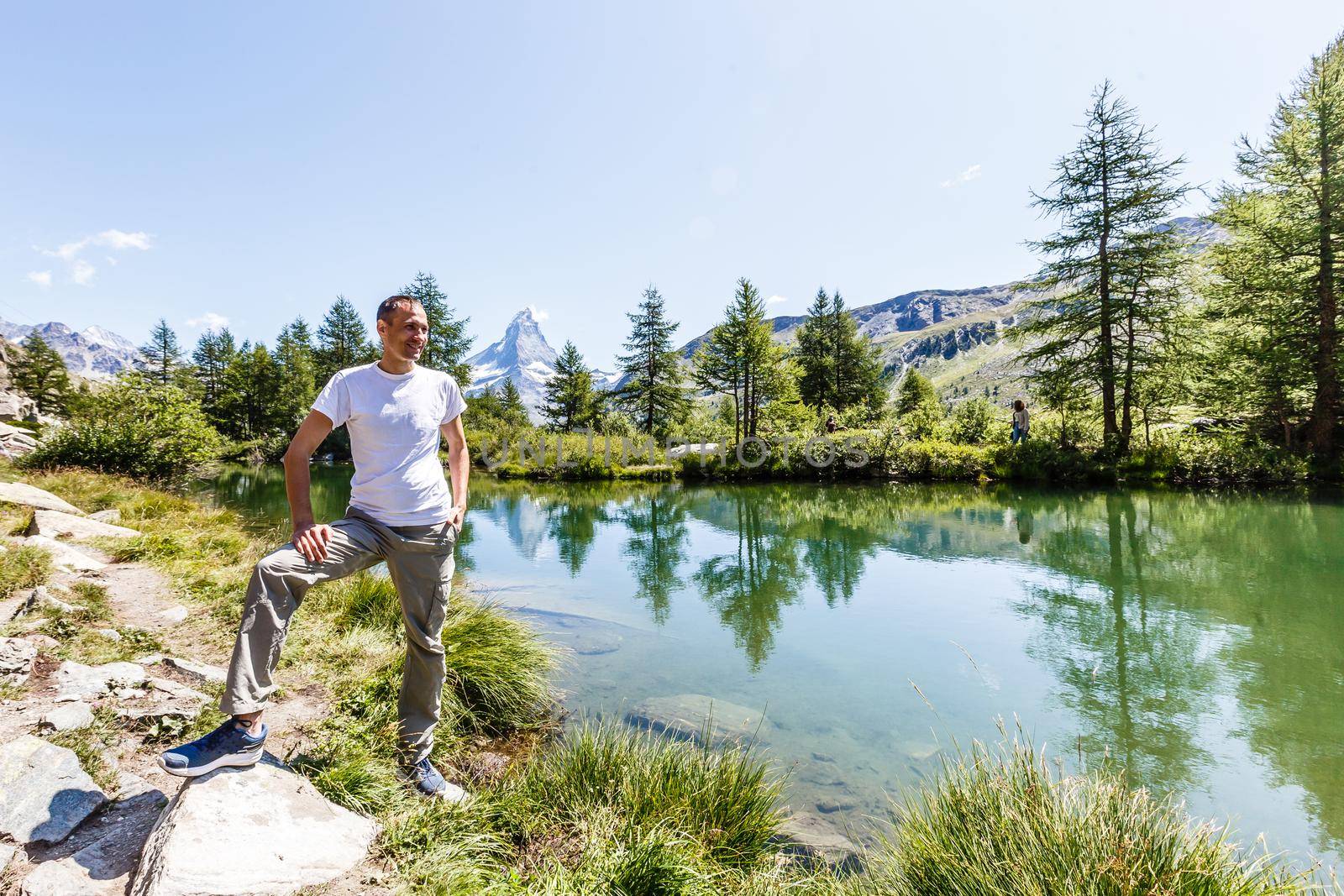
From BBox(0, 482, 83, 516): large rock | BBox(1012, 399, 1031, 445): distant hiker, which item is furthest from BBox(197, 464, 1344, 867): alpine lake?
BBox(1012, 399, 1031, 445): distant hiker

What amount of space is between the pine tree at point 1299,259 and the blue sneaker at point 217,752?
2578 centimetres

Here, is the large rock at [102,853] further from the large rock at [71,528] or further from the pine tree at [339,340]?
the pine tree at [339,340]

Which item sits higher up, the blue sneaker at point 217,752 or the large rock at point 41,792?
the blue sneaker at point 217,752

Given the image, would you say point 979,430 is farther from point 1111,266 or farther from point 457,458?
point 457,458

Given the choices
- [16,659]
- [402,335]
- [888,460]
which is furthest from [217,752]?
[888,460]

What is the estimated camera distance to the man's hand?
228 centimetres

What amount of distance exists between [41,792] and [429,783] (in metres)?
1.43

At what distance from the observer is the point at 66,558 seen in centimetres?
588

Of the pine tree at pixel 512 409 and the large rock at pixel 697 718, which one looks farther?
the pine tree at pixel 512 409

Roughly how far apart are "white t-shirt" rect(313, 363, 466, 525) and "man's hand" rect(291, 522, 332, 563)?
259 mm

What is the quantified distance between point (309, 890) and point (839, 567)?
8.88m

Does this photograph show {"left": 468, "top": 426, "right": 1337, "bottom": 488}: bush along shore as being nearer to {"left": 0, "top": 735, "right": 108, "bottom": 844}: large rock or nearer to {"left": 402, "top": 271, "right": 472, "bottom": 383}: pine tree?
{"left": 402, "top": 271, "right": 472, "bottom": 383}: pine tree

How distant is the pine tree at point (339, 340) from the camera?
→ 53.5 m

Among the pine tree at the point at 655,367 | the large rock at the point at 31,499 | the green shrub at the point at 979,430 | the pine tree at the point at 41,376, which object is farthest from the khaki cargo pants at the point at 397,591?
the pine tree at the point at 41,376
